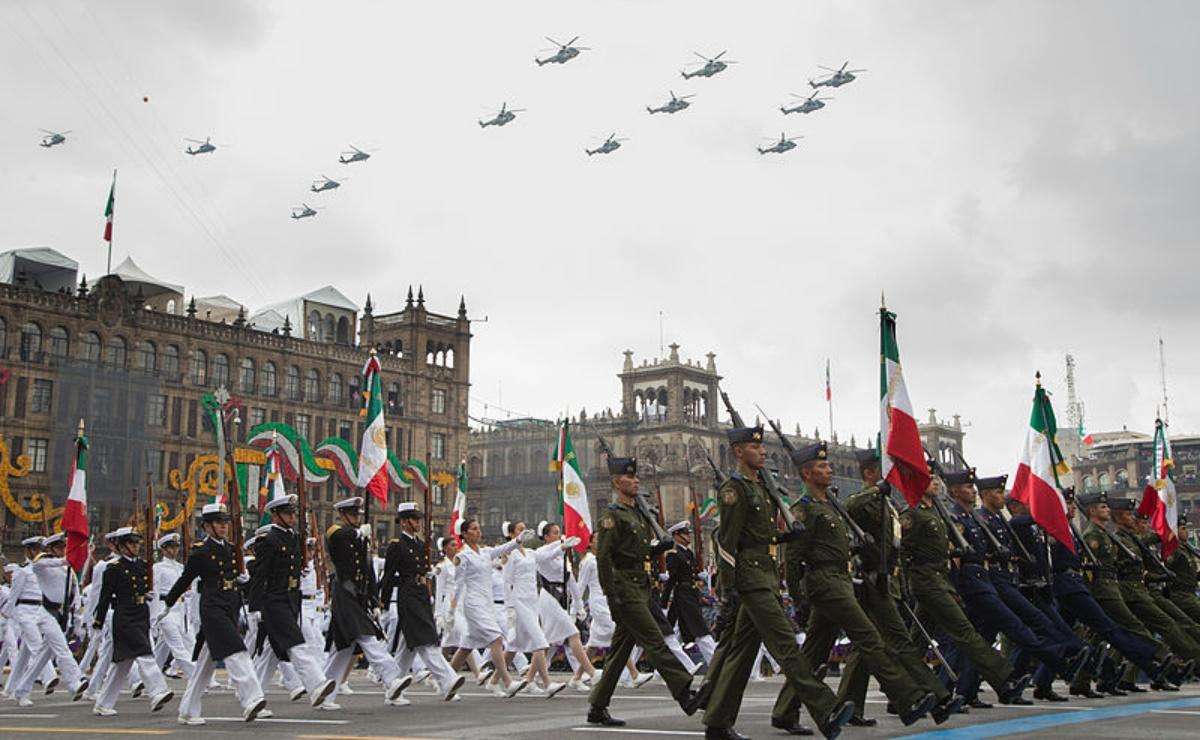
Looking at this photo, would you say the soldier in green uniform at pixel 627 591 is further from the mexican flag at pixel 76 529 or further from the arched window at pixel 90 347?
the arched window at pixel 90 347

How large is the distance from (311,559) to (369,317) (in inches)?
2112

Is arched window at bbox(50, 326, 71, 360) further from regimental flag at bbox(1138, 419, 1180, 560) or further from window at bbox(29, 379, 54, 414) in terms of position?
regimental flag at bbox(1138, 419, 1180, 560)

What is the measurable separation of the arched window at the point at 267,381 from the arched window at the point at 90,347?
29.7 feet

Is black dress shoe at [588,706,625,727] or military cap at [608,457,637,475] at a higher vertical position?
military cap at [608,457,637,475]

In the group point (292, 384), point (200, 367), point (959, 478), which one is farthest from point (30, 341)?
point (959, 478)

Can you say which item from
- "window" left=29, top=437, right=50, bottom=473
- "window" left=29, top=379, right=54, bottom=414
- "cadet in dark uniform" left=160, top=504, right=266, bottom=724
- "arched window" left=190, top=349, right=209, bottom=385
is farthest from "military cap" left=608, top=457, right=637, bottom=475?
"arched window" left=190, top=349, right=209, bottom=385

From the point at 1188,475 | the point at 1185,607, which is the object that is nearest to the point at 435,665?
the point at 1185,607

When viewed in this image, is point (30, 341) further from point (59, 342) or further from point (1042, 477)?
point (1042, 477)

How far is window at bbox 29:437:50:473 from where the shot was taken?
53.5 meters

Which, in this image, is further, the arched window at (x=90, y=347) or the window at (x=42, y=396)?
the arched window at (x=90, y=347)

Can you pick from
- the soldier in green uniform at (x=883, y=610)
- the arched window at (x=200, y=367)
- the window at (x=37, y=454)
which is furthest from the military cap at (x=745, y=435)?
the arched window at (x=200, y=367)

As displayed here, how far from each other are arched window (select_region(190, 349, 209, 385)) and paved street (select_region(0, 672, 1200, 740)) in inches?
1942

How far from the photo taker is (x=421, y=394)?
7219 cm

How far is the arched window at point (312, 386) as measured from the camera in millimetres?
66500
